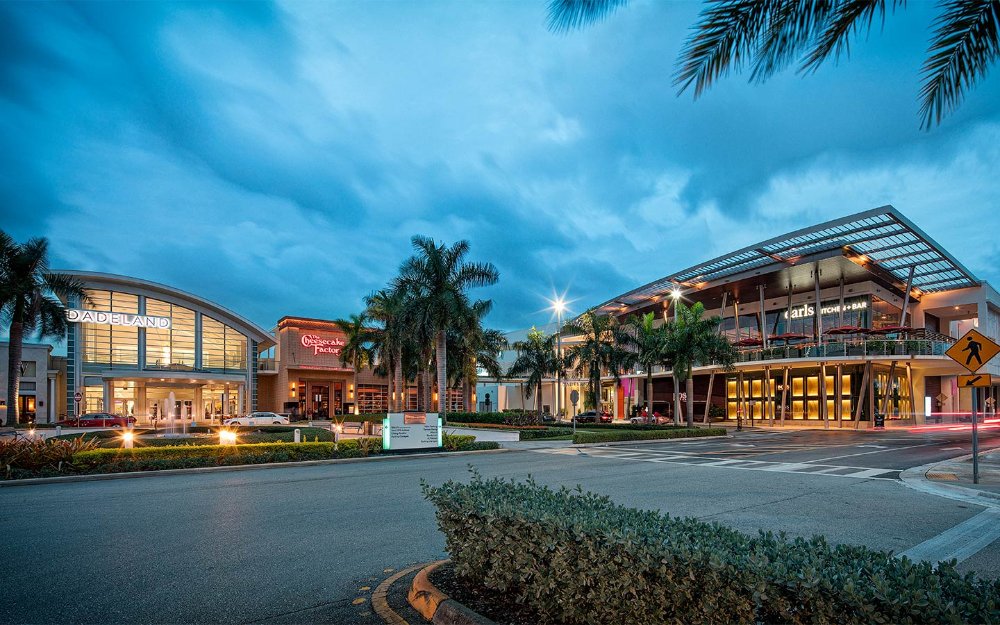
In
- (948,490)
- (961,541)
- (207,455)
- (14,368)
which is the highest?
(14,368)

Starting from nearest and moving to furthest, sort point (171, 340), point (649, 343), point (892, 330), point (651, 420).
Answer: point (649, 343) < point (651, 420) < point (892, 330) < point (171, 340)

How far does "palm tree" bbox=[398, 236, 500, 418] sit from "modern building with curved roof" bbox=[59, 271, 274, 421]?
2751cm

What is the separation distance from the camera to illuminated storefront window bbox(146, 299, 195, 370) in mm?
54844

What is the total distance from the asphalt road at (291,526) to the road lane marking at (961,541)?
157mm

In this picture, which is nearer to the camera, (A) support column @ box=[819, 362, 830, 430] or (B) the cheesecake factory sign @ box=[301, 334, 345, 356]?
(A) support column @ box=[819, 362, 830, 430]

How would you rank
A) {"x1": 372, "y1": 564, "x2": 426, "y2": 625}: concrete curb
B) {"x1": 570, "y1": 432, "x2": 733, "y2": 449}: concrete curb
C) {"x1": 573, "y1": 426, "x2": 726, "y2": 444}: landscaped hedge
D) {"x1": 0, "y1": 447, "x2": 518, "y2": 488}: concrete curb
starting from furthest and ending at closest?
1. {"x1": 573, "y1": 426, "x2": 726, "y2": 444}: landscaped hedge
2. {"x1": 570, "y1": 432, "x2": 733, "y2": 449}: concrete curb
3. {"x1": 0, "y1": 447, "x2": 518, "y2": 488}: concrete curb
4. {"x1": 372, "y1": 564, "x2": 426, "y2": 625}: concrete curb

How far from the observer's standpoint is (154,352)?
5494 cm

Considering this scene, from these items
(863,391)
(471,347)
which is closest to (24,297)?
(471,347)

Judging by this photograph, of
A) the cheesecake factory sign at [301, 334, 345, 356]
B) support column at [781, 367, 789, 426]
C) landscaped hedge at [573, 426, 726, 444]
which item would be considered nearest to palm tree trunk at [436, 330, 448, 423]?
landscaped hedge at [573, 426, 726, 444]

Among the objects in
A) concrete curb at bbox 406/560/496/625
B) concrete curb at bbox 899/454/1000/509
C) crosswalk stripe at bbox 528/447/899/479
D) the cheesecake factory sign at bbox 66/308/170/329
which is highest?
the cheesecake factory sign at bbox 66/308/170/329

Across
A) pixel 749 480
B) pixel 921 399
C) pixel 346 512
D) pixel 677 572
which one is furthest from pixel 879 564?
pixel 921 399

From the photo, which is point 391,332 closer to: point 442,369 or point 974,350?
point 442,369

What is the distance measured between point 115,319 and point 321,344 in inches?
853

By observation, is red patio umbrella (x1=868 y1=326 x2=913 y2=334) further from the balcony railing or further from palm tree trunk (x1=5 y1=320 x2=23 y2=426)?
palm tree trunk (x1=5 y1=320 x2=23 y2=426)
